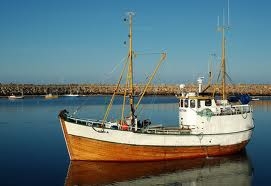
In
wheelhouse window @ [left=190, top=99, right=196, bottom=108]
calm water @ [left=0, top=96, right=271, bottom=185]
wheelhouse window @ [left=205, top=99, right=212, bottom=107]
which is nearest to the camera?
calm water @ [left=0, top=96, right=271, bottom=185]

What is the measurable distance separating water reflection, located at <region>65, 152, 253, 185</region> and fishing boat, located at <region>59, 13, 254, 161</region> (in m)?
0.63

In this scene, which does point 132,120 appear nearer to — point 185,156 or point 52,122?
point 185,156

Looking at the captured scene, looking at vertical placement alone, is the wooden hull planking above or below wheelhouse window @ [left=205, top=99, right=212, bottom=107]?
below

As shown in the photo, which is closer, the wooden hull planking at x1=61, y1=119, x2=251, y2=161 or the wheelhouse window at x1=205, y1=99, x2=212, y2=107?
the wooden hull planking at x1=61, y1=119, x2=251, y2=161

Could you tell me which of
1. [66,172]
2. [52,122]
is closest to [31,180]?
[66,172]

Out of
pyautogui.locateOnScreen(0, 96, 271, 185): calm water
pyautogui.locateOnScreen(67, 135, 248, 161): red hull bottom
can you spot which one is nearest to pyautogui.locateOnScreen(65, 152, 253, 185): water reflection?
pyautogui.locateOnScreen(0, 96, 271, 185): calm water

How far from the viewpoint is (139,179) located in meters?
24.1

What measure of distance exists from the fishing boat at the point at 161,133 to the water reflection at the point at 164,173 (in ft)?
2.08

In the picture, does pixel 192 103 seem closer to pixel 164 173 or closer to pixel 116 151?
pixel 164 173

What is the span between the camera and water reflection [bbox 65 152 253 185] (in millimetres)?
23875

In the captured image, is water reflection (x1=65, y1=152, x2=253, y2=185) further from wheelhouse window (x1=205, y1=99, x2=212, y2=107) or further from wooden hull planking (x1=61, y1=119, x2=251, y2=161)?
wheelhouse window (x1=205, y1=99, x2=212, y2=107)

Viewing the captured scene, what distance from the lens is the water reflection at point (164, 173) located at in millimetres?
23875

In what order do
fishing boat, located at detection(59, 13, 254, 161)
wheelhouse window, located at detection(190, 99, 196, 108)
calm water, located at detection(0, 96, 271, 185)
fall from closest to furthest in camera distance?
calm water, located at detection(0, 96, 271, 185), fishing boat, located at detection(59, 13, 254, 161), wheelhouse window, located at detection(190, 99, 196, 108)

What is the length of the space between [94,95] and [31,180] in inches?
5120
